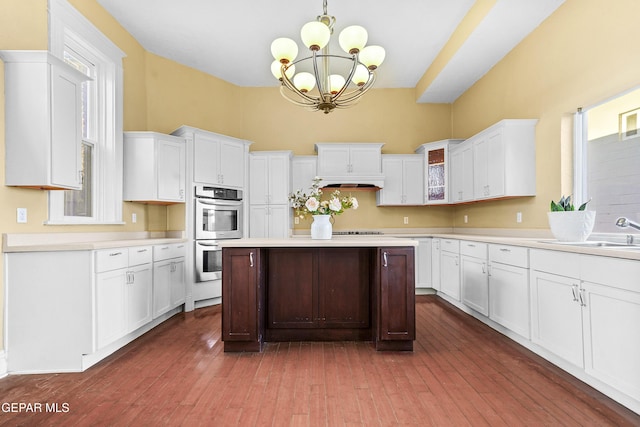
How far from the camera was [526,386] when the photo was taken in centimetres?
226

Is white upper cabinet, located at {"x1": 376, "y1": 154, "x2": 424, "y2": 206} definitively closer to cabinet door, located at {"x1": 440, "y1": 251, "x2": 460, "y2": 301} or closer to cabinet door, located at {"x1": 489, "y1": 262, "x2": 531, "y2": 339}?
cabinet door, located at {"x1": 440, "y1": 251, "x2": 460, "y2": 301}

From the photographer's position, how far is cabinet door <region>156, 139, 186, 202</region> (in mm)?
4047

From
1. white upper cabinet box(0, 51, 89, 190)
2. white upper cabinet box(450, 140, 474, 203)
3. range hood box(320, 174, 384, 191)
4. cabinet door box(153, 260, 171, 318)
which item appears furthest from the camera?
range hood box(320, 174, 384, 191)

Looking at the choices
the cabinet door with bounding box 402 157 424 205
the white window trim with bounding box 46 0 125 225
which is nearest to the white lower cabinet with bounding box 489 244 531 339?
the cabinet door with bounding box 402 157 424 205

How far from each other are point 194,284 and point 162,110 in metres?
2.43

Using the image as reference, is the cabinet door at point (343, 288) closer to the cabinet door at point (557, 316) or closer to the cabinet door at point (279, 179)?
the cabinet door at point (557, 316)

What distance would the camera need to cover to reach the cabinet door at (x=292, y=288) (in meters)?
3.12

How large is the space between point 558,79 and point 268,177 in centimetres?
372

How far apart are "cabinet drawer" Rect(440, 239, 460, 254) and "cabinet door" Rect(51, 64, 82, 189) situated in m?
4.09

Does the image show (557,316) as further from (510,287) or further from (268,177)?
(268,177)

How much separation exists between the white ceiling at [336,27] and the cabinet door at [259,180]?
4.63 ft

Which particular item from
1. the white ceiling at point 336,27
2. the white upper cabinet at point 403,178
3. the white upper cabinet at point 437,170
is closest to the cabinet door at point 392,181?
the white upper cabinet at point 403,178

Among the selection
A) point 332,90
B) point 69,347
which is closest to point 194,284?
point 69,347

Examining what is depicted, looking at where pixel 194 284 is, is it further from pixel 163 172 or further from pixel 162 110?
pixel 162 110
